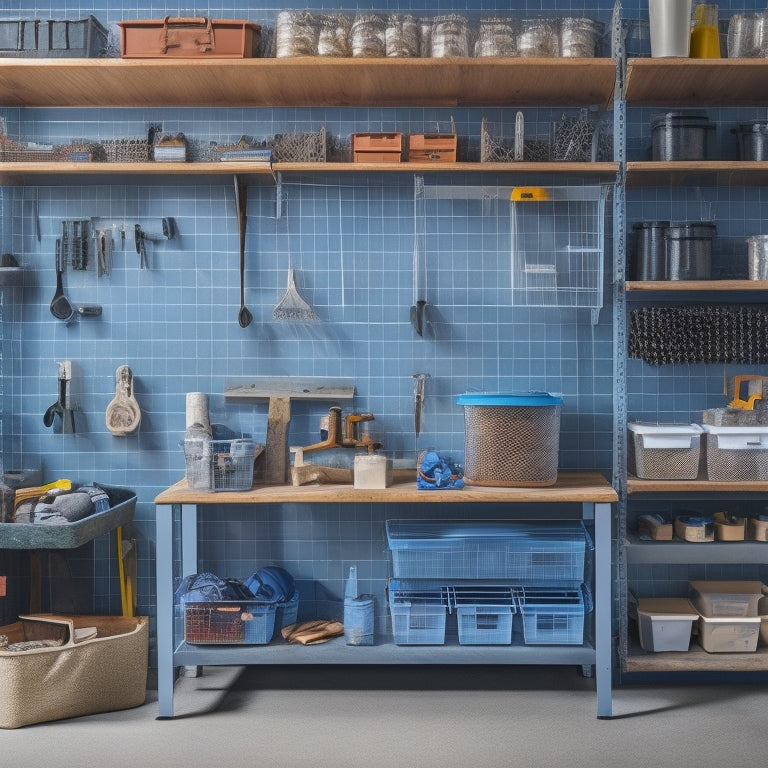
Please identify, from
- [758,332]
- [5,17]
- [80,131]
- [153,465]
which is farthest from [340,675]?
[5,17]

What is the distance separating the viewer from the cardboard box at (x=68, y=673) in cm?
323

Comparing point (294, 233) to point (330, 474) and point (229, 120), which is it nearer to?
point (229, 120)

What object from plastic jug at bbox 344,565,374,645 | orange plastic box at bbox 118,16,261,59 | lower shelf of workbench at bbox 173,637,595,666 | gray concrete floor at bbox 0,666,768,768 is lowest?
gray concrete floor at bbox 0,666,768,768

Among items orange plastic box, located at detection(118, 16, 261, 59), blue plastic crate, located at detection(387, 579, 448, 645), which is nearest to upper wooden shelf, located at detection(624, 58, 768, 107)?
orange plastic box, located at detection(118, 16, 261, 59)

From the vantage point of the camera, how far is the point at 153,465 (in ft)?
12.9

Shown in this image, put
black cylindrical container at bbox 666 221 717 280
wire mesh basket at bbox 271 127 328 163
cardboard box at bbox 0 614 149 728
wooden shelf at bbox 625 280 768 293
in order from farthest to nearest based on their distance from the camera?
wire mesh basket at bbox 271 127 328 163, black cylindrical container at bbox 666 221 717 280, wooden shelf at bbox 625 280 768 293, cardboard box at bbox 0 614 149 728

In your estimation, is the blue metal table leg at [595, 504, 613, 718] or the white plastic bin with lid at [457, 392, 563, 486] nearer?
the blue metal table leg at [595, 504, 613, 718]

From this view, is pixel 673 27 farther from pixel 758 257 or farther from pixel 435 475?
pixel 435 475

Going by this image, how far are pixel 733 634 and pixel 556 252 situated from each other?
1720 millimetres

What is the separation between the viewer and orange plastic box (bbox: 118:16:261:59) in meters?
3.46

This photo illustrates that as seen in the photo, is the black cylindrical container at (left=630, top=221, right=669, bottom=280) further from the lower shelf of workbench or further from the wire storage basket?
the lower shelf of workbench

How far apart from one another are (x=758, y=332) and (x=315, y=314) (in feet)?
6.21

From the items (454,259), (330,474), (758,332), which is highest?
(454,259)

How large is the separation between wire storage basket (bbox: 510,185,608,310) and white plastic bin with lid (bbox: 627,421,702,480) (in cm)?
59
